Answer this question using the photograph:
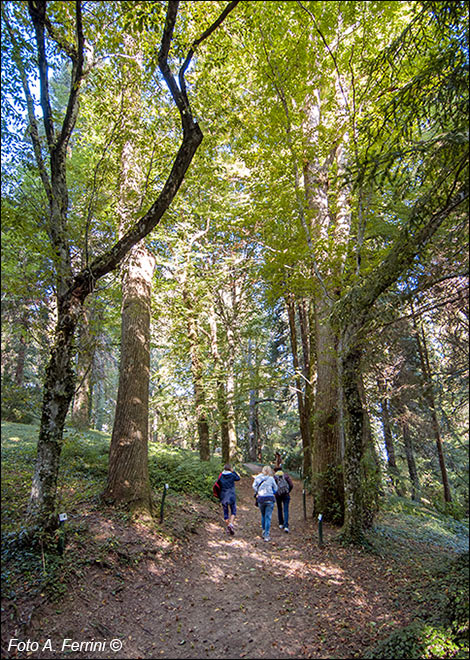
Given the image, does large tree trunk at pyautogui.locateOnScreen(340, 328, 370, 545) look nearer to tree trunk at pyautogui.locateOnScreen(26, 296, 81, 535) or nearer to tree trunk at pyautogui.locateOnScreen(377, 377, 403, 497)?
tree trunk at pyautogui.locateOnScreen(26, 296, 81, 535)

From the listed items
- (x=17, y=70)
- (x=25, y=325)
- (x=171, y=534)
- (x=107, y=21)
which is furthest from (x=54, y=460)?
(x=107, y=21)

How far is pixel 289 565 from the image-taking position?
237 inches

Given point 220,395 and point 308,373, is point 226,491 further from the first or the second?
point 308,373

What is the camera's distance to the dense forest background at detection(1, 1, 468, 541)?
15.3 feet

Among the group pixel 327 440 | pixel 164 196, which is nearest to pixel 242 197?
pixel 164 196

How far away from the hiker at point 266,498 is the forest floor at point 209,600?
60 centimetres

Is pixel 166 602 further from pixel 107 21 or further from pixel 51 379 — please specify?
pixel 107 21

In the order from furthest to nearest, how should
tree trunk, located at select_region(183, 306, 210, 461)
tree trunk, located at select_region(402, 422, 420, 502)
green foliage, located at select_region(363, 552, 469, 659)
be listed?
tree trunk, located at select_region(402, 422, 420, 502)
tree trunk, located at select_region(183, 306, 210, 461)
green foliage, located at select_region(363, 552, 469, 659)

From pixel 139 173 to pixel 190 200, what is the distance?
345 centimetres

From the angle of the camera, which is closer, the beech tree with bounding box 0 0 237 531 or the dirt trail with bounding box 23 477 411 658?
the dirt trail with bounding box 23 477 411 658

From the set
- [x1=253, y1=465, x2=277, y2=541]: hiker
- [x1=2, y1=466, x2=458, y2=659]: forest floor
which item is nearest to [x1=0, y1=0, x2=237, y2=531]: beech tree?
[x1=2, y1=466, x2=458, y2=659]: forest floor

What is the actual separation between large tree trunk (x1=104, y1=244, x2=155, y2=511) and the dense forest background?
40 mm

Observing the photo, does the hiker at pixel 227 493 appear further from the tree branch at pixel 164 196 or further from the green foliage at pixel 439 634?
the tree branch at pixel 164 196

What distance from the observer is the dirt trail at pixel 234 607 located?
3.75 meters
